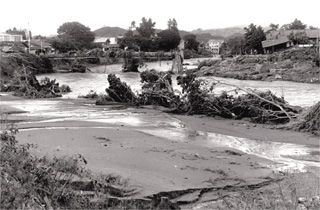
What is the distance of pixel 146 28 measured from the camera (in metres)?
126

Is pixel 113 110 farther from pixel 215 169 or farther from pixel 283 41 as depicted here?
pixel 283 41

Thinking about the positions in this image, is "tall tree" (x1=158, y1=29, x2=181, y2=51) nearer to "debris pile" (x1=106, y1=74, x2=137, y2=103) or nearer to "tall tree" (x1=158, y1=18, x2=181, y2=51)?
"tall tree" (x1=158, y1=18, x2=181, y2=51)

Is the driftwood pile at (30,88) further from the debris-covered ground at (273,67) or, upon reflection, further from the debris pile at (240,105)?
the debris-covered ground at (273,67)

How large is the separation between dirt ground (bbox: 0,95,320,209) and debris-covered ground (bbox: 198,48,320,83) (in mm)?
34591

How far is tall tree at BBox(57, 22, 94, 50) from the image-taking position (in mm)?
116188

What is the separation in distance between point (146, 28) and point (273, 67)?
71958 mm

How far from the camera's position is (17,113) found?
18.6 metres

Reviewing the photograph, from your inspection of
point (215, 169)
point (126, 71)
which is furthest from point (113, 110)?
point (126, 71)

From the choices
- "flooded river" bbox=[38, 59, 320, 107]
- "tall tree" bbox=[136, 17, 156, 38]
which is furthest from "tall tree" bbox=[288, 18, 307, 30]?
"flooded river" bbox=[38, 59, 320, 107]

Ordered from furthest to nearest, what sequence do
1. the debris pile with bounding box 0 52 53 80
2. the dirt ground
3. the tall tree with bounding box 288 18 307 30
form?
the tall tree with bounding box 288 18 307 30 < the debris pile with bounding box 0 52 53 80 < the dirt ground

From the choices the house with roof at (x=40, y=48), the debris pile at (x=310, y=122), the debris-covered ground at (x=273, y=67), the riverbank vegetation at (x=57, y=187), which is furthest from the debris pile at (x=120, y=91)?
the house with roof at (x=40, y=48)

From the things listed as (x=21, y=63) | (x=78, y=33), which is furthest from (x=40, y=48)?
(x=21, y=63)

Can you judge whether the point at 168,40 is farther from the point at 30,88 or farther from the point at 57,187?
the point at 57,187

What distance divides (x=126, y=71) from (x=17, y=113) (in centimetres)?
5182
